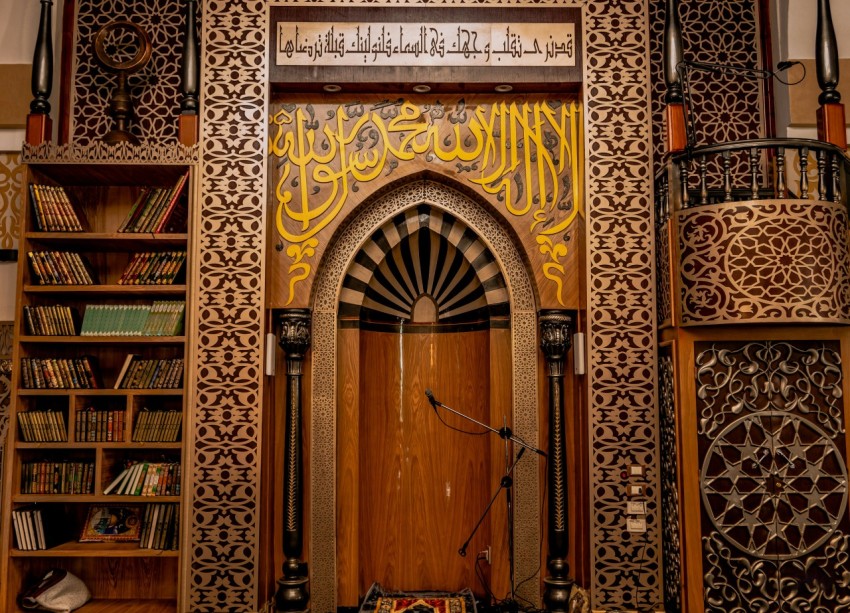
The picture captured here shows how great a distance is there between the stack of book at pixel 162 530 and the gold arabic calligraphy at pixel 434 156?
1430 mm

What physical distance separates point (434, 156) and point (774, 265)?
1884 millimetres

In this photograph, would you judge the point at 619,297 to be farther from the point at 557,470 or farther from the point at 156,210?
the point at 156,210

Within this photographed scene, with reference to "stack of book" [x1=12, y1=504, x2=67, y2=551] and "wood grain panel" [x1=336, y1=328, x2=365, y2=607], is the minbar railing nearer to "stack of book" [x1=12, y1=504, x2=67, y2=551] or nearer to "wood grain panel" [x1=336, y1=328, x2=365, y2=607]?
"wood grain panel" [x1=336, y1=328, x2=365, y2=607]

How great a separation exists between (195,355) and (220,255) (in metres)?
0.56

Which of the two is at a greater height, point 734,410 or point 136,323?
point 136,323

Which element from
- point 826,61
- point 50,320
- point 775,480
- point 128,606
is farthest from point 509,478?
point 826,61

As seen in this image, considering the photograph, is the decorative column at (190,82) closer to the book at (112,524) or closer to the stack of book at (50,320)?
the stack of book at (50,320)

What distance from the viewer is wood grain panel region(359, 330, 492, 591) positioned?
169 inches

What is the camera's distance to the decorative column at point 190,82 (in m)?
3.96

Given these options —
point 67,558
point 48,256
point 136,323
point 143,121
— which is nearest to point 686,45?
point 143,121

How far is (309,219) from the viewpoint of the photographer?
4.09m

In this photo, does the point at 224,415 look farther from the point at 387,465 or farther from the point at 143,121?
the point at 143,121

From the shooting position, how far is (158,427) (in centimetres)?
381

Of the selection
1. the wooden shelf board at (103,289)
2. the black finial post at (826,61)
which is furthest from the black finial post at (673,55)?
the wooden shelf board at (103,289)
